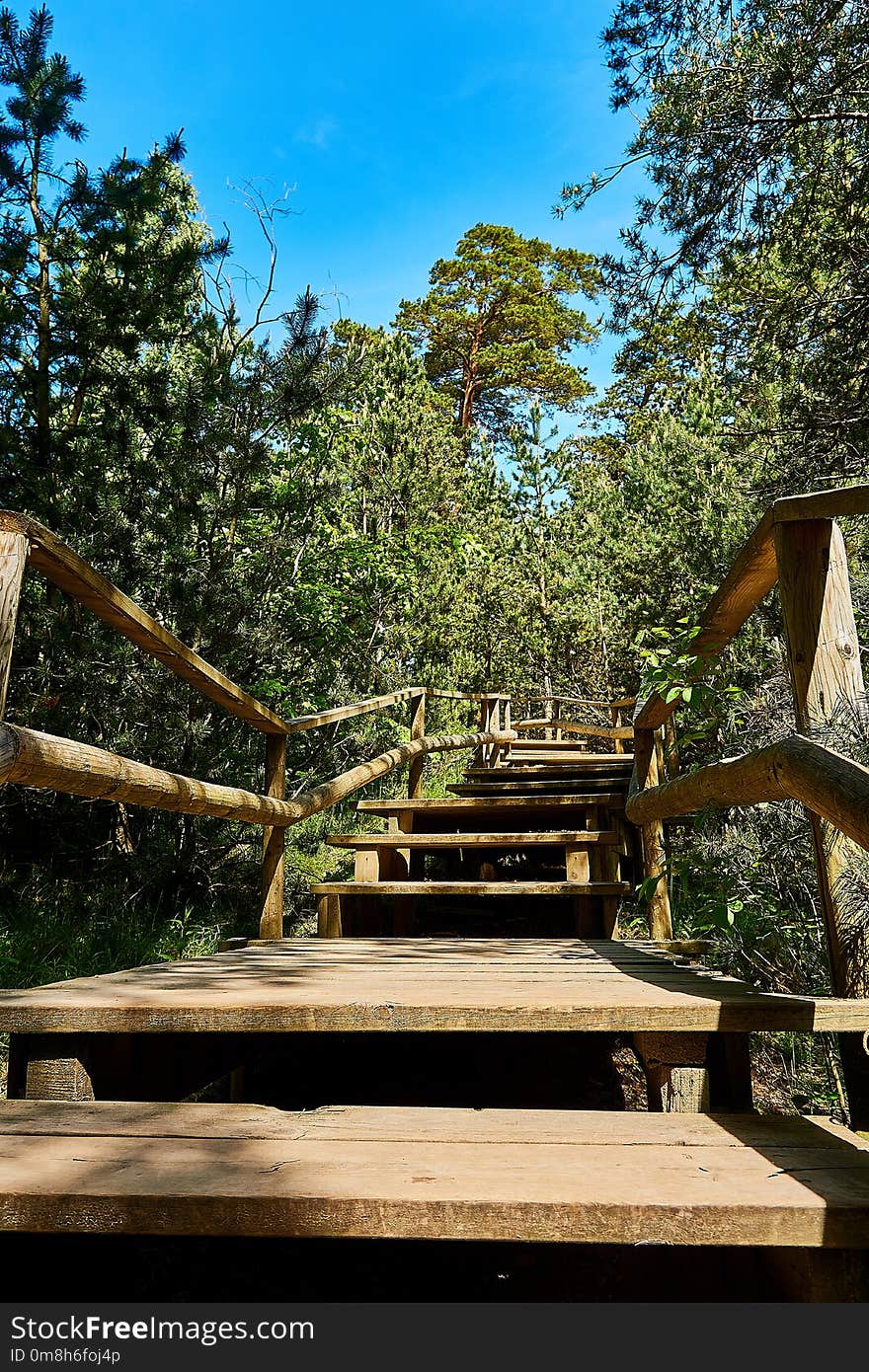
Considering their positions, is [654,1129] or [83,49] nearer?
[654,1129]

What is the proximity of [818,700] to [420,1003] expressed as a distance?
3.57 feet

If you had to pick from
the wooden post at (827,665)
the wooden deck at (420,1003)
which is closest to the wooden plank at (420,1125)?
the wooden deck at (420,1003)

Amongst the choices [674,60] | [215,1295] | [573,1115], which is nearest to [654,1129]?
[573,1115]

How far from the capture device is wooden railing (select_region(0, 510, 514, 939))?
189cm

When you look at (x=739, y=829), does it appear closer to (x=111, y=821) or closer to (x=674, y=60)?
(x=111, y=821)

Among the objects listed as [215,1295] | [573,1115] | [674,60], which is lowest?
[215,1295]

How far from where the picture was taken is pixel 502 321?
20.4 meters

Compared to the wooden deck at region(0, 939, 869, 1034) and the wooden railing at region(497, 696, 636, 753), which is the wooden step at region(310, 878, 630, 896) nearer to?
the wooden deck at region(0, 939, 869, 1034)

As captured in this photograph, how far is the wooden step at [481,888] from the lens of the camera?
12.4 feet

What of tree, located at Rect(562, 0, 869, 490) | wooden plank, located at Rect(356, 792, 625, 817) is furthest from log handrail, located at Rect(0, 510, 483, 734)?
tree, located at Rect(562, 0, 869, 490)

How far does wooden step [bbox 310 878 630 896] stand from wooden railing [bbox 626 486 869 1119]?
1.48 m

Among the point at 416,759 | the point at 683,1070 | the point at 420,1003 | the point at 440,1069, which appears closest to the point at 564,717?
the point at 416,759
